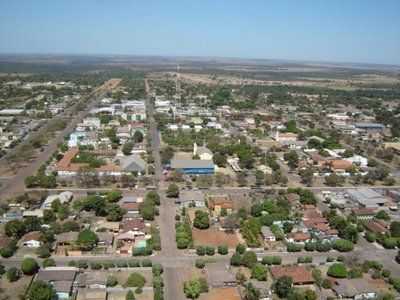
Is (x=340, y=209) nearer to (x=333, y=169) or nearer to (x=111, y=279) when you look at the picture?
(x=333, y=169)

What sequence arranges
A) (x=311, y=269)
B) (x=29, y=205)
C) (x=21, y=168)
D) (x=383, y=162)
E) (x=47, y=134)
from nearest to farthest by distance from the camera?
(x=311, y=269), (x=29, y=205), (x=21, y=168), (x=383, y=162), (x=47, y=134)

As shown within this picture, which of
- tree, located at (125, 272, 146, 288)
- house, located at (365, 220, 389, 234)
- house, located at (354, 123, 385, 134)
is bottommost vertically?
house, located at (365, 220, 389, 234)

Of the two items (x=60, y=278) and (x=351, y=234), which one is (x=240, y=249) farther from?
(x=60, y=278)

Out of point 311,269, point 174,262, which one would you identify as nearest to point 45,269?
point 174,262

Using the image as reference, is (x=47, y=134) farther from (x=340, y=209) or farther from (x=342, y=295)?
(x=342, y=295)

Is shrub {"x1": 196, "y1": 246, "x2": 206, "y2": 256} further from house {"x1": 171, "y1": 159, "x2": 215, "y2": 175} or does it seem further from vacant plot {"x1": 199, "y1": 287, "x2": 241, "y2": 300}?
house {"x1": 171, "y1": 159, "x2": 215, "y2": 175}

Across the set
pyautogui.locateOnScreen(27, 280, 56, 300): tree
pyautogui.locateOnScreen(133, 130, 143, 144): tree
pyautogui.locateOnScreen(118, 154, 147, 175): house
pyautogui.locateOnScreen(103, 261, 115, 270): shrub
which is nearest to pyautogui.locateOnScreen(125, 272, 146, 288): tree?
pyautogui.locateOnScreen(103, 261, 115, 270): shrub

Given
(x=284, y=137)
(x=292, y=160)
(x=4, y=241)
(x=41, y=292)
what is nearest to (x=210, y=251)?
(x=41, y=292)

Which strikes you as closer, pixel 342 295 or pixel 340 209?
pixel 342 295

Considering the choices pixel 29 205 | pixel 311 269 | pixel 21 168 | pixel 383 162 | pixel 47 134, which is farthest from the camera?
pixel 47 134
